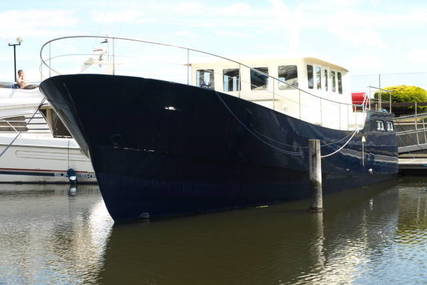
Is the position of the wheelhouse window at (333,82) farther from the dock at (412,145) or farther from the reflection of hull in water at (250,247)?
the dock at (412,145)

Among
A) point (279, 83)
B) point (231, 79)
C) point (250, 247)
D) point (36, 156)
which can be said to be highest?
point (231, 79)

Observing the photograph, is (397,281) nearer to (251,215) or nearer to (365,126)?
(251,215)

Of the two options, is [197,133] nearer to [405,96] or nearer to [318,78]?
[318,78]

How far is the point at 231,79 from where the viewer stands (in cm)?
1495

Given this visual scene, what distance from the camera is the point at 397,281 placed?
25.1 ft

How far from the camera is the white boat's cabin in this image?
48.5 feet

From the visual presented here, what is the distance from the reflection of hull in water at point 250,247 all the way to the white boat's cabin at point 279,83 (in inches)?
112

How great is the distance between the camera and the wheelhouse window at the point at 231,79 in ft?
48.8

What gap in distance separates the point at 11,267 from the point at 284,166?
713 centimetres

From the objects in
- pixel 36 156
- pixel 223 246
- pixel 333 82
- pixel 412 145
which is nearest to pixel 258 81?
pixel 333 82

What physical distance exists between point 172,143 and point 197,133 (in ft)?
1.81

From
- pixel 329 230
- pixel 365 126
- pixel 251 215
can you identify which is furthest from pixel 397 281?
pixel 365 126

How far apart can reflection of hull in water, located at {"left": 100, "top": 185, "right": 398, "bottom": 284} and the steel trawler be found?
59cm

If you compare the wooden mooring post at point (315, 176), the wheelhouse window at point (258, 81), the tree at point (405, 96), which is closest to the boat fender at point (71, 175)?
the wheelhouse window at point (258, 81)
